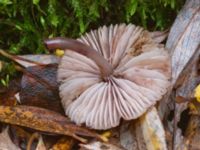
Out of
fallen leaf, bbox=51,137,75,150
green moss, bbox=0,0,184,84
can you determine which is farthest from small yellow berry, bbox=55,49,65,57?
fallen leaf, bbox=51,137,75,150

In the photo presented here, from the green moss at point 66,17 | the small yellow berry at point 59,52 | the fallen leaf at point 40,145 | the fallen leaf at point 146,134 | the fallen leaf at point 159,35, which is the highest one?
the green moss at point 66,17

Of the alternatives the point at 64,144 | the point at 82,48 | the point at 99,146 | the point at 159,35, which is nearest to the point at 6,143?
the point at 64,144

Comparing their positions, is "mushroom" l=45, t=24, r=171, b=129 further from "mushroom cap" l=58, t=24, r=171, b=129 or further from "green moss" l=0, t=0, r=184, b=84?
"green moss" l=0, t=0, r=184, b=84

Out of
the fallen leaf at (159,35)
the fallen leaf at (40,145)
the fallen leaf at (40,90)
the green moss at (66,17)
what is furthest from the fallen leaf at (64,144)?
the fallen leaf at (159,35)

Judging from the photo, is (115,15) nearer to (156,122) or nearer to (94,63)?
(94,63)

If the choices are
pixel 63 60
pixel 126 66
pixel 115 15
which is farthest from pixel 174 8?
pixel 63 60

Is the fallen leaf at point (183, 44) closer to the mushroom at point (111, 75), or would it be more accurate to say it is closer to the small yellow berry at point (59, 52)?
the mushroom at point (111, 75)

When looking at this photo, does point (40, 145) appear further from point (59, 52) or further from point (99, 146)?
point (59, 52)
